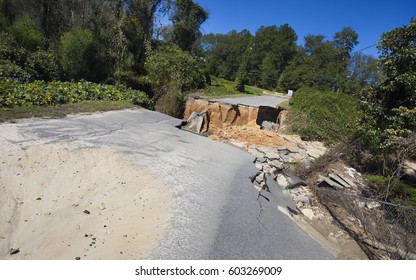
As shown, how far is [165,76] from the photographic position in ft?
48.9

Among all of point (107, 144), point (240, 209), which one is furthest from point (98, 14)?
point (240, 209)

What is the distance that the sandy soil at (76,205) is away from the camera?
2854 mm

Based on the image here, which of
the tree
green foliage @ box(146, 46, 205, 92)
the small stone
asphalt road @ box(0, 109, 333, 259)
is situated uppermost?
the tree

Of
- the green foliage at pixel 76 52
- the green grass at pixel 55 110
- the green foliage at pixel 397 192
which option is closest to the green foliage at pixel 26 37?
the green foliage at pixel 76 52

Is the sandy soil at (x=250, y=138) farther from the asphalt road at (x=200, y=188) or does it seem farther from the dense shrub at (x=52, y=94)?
the dense shrub at (x=52, y=94)

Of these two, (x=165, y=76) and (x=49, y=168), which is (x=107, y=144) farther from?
(x=165, y=76)

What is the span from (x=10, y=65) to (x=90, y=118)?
577cm

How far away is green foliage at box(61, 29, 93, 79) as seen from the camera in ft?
45.1

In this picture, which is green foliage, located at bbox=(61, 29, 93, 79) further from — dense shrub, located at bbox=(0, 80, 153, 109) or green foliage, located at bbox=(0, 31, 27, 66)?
dense shrub, located at bbox=(0, 80, 153, 109)

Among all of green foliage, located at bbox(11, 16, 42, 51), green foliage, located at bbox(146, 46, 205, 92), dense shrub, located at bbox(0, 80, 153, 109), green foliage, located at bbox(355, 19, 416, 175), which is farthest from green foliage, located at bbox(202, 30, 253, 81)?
green foliage, located at bbox(355, 19, 416, 175)

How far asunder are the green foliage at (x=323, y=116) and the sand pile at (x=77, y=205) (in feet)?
34.4

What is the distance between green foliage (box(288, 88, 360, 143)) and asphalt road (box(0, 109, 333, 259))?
7.33 metres

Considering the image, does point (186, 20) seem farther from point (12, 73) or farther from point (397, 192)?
point (397, 192)

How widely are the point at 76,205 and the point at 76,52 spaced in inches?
525
